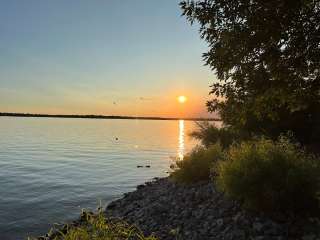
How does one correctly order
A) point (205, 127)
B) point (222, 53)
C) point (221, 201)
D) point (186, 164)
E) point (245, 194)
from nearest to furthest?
point (222, 53) < point (245, 194) < point (221, 201) < point (186, 164) < point (205, 127)

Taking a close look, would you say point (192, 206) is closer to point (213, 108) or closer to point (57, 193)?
point (213, 108)

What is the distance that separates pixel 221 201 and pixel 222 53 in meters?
6.34

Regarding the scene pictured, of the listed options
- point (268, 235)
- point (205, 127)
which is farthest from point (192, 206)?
point (205, 127)

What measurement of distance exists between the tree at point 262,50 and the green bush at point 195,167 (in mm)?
8773

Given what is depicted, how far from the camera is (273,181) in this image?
1338 cm

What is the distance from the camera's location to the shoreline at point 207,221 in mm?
11859

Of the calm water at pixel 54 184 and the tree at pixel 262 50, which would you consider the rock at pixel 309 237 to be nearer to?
the tree at pixel 262 50

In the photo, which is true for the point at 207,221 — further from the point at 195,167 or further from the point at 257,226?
the point at 195,167

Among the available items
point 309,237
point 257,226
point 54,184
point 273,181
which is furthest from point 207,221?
point 54,184

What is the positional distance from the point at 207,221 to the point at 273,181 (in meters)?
2.69

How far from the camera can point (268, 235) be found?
11680 mm

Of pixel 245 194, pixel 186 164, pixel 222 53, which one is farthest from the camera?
pixel 186 164

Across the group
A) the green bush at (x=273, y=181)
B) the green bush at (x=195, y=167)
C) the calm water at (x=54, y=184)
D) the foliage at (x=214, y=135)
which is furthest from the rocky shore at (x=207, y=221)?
the foliage at (x=214, y=135)

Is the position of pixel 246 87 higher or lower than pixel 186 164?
higher
